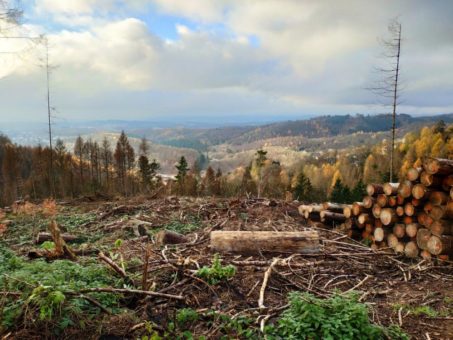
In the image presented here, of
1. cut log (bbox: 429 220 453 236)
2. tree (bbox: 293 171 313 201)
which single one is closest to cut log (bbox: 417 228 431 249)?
cut log (bbox: 429 220 453 236)

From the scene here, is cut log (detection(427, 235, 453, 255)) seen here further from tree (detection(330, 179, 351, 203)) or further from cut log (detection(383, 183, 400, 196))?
tree (detection(330, 179, 351, 203))

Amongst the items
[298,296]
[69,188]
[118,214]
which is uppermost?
[298,296]

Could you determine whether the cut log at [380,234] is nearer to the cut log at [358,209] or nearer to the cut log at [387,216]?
the cut log at [387,216]

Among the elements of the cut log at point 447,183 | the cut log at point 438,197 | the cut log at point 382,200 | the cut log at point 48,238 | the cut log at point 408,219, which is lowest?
the cut log at point 48,238

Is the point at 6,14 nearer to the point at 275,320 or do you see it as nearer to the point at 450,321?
the point at 275,320

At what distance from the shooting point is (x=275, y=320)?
177 inches

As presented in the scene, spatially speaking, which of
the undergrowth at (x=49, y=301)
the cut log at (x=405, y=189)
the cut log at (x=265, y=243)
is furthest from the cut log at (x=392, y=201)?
the undergrowth at (x=49, y=301)

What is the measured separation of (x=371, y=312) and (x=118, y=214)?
8.81m

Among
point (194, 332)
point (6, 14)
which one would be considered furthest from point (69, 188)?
point (194, 332)

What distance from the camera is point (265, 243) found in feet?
23.4

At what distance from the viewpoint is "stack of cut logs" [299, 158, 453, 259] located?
7398mm

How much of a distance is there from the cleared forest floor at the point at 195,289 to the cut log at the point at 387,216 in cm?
84

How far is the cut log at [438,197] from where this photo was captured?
7457mm

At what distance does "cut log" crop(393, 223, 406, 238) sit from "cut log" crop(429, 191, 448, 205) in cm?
86
